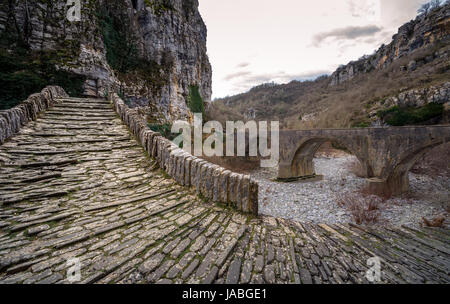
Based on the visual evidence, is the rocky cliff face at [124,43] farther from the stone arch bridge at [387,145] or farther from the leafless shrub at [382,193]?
the leafless shrub at [382,193]

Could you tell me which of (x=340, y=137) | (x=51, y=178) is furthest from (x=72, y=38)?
(x=340, y=137)

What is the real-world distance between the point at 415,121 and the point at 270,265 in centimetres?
2650

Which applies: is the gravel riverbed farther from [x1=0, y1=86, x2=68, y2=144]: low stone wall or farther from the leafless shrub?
[x1=0, y1=86, x2=68, y2=144]: low stone wall

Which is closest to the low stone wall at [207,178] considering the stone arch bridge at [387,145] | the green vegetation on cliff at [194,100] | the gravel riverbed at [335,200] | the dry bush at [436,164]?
the gravel riverbed at [335,200]

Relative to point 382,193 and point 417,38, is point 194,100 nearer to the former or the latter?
point 382,193

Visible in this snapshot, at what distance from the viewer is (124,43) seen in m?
18.0

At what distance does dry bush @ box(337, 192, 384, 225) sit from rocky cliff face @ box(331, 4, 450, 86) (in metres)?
35.5

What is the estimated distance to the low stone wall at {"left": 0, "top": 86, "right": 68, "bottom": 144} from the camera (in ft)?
14.7

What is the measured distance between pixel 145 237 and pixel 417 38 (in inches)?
2316

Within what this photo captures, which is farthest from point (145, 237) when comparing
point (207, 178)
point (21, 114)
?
point (21, 114)

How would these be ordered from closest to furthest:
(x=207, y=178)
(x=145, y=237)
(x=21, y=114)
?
(x=145, y=237), (x=207, y=178), (x=21, y=114)

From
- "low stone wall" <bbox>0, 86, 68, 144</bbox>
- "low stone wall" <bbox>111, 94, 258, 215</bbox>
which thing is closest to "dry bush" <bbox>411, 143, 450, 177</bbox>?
"low stone wall" <bbox>111, 94, 258, 215</bbox>

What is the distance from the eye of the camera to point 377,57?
4944cm

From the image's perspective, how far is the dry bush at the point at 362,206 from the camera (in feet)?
29.6
